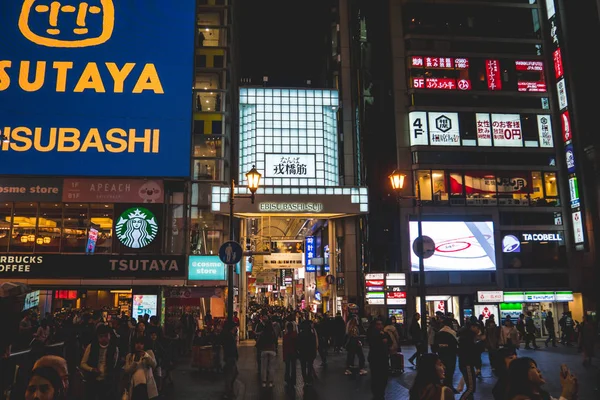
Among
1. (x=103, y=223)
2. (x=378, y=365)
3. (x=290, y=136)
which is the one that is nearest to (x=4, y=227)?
(x=103, y=223)

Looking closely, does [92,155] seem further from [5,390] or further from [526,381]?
[526,381]

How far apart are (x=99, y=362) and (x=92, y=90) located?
70.9 ft

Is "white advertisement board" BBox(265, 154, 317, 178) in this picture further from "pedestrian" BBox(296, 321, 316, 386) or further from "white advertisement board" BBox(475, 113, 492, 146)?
"pedestrian" BBox(296, 321, 316, 386)

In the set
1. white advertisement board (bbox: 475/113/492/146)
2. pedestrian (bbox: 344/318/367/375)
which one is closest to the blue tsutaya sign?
pedestrian (bbox: 344/318/367/375)

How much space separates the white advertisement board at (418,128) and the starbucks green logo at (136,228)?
64.5 feet

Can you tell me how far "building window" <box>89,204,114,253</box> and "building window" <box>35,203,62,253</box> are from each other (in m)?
1.95

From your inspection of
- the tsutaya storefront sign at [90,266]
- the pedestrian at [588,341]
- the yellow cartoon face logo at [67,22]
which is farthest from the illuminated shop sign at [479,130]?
the yellow cartoon face logo at [67,22]

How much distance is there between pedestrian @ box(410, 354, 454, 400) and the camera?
17.6 feet

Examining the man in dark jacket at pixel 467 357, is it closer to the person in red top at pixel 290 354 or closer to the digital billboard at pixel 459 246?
the person in red top at pixel 290 354

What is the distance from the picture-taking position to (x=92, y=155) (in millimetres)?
27812

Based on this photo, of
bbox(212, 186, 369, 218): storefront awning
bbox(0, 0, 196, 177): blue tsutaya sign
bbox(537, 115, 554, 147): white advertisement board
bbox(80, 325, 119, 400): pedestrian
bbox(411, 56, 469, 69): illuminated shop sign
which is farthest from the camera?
bbox(537, 115, 554, 147): white advertisement board

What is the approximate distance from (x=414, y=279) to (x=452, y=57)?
56.4 feet

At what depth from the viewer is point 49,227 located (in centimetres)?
2888

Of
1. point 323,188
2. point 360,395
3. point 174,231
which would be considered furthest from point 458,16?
point 360,395
